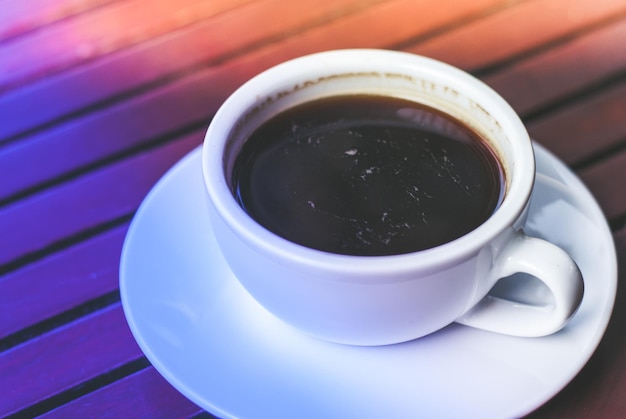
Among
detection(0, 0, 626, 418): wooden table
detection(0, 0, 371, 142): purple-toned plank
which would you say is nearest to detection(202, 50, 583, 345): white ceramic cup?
detection(0, 0, 626, 418): wooden table

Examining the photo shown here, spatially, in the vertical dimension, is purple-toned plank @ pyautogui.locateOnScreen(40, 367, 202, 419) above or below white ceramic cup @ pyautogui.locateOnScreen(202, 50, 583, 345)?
below

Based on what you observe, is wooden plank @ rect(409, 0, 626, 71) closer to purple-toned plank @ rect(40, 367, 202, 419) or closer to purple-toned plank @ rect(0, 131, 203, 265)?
purple-toned plank @ rect(0, 131, 203, 265)

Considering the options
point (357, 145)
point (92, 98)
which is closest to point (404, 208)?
point (357, 145)

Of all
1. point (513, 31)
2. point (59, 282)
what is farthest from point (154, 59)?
point (513, 31)

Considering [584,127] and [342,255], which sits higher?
[342,255]

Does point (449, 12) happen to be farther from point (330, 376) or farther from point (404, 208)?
point (330, 376)

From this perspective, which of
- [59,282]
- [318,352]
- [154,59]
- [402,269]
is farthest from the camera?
[154,59]

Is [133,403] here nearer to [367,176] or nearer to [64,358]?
[64,358]
